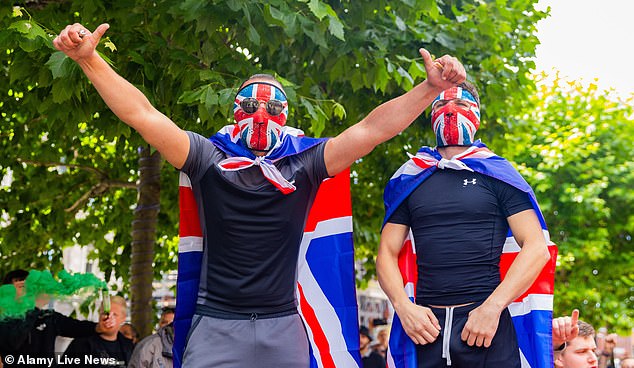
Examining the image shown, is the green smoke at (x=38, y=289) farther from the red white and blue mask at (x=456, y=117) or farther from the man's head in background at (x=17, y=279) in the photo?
the red white and blue mask at (x=456, y=117)

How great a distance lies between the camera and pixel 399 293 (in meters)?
3.88

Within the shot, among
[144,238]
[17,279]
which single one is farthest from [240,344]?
[144,238]

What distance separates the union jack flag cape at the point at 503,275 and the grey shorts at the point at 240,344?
0.57m

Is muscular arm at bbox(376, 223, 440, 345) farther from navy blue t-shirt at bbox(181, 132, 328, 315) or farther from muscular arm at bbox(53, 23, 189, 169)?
muscular arm at bbox(53, 23, 189, 169)

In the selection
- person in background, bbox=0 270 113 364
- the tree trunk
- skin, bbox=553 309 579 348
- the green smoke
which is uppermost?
the tree trunk

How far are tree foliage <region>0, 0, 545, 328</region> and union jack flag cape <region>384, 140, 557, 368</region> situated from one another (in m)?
1.71

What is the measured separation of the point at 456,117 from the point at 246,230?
1.20 m

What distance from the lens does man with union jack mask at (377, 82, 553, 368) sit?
365 centimetres

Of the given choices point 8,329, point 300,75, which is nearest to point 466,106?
point 300,75

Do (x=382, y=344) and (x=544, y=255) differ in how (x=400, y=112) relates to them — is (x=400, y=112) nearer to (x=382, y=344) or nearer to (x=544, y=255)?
(x=544, y=255)

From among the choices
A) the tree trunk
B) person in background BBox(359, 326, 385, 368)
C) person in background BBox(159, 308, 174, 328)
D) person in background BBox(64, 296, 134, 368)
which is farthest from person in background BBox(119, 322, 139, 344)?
person in background BBox(359, 326, 385, 368)

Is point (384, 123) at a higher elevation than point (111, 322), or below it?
higher

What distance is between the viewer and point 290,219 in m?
3.62

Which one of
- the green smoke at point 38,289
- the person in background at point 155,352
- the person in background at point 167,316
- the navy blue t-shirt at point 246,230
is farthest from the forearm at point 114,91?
the person in background at point 167,316
